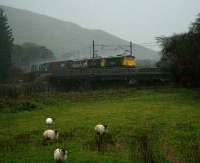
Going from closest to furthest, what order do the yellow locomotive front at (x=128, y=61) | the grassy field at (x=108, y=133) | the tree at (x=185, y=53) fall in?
1. the grassy field at (x=108, y=133)
2. the tree at (x=185, y=53)
3. the yellow locomotive front at (x=128, y=61)

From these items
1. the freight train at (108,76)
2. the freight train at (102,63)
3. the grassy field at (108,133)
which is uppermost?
the freight train at (102,63)

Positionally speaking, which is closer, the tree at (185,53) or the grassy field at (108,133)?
the grassy field at (108,133)

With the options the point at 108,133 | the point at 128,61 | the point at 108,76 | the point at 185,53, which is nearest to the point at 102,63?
the point at 128,61

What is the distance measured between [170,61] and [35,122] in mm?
41023

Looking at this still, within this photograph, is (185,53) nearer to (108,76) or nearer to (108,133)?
(108,76)

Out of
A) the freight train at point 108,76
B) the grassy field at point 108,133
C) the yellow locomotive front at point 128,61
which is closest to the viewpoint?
the grassy field at point 108,133

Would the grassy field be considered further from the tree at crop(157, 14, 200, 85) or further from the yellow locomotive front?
the yellow locomotive front

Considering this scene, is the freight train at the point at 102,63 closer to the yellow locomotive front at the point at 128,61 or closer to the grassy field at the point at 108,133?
the yellow locomotive front at the point at 128,61

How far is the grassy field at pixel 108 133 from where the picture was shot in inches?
682

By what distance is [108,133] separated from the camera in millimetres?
23031

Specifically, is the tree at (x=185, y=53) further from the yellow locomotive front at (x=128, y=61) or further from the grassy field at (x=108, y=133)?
the grassy field at (x=108, y=133)

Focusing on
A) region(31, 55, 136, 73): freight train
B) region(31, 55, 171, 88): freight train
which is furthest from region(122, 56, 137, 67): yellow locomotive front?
region(31, 55, 171, 88): freight train

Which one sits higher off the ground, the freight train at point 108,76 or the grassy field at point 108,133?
the freight train at point 108,76

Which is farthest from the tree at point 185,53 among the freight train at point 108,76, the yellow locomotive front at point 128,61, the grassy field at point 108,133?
the grassy field at point 108,133
